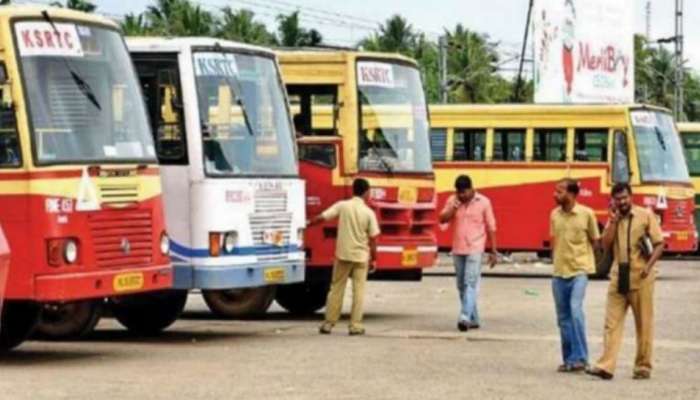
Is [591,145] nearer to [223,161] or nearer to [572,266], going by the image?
[223,161]

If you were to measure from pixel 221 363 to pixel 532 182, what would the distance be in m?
19.9

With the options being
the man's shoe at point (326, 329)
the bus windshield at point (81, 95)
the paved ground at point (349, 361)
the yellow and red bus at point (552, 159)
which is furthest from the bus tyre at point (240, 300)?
the yellow and red bus at point (552, 159)

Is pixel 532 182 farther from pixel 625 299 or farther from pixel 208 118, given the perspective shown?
pixel 625 299

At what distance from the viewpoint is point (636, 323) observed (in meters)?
17.8

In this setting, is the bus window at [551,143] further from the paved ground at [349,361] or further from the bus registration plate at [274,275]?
the bus registration plate at [274,275]

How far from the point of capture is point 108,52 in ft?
64.0

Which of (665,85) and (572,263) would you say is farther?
(665,85)

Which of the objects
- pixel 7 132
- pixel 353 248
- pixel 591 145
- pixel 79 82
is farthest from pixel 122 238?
pixel 591 145

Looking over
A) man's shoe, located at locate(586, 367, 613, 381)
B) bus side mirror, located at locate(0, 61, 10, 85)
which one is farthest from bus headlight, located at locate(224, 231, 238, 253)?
man's shoe, located at locate(586, 367, 613, 381)

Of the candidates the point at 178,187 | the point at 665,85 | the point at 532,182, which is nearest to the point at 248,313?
the point at 178,187

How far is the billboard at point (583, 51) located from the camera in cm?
5456

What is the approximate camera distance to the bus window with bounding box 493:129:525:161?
38.2 metres

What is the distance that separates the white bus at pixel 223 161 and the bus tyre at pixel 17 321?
2.40m

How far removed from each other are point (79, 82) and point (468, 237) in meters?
6.20
